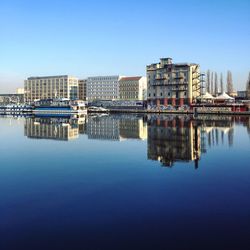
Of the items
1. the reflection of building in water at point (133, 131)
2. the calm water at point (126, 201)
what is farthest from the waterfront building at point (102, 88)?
the calm water at point (126, 201)

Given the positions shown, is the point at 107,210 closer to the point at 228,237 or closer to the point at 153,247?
the point at 153,247

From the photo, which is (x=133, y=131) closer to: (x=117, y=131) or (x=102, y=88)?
(x=117, y=131)

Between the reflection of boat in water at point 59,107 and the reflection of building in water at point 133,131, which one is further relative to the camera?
the reflection of boat in water at point 59,107

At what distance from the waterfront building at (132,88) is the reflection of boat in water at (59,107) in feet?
109

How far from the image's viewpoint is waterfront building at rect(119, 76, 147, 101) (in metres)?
124

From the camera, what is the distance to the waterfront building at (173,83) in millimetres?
88500

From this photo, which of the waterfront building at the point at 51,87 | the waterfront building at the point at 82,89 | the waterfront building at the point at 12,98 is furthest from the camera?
the waterfront building at the point at 12,98

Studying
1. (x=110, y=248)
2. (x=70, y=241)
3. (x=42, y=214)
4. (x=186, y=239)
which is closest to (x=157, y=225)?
(x=186, y=239)

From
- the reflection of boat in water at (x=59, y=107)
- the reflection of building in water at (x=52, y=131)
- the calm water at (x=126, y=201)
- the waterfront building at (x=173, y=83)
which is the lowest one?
the calm water at (x=126, y=201)

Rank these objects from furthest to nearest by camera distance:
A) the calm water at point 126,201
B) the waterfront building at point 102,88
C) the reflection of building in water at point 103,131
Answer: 1. the waterfront building at point 102,88
2. the reflection of building in water at point 103,131
3. the calm water at point 126,201

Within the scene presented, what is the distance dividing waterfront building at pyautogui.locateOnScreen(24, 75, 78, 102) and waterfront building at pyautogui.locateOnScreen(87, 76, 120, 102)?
1447cm

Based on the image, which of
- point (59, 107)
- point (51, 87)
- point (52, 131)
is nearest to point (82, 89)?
point (51, 87)

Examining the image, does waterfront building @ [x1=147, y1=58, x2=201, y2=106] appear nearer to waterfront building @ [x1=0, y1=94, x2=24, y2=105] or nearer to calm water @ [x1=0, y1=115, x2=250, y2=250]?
calm water @ [x1=0, y1=115, x2=250, y2=250]

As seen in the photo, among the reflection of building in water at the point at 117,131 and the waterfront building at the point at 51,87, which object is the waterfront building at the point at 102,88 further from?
the reflection of building in water at the point at 117,131
